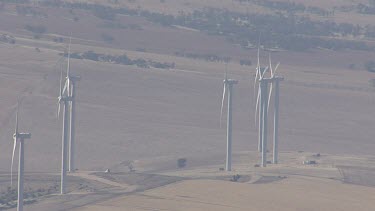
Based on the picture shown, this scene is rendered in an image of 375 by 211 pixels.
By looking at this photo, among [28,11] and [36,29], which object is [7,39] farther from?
[28,11]

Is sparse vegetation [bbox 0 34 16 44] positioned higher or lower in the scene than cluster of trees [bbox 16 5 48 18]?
lower

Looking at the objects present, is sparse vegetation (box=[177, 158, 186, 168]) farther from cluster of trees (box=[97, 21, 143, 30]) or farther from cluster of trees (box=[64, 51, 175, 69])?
cluster of trees (box=[97, 21, 143, 30])

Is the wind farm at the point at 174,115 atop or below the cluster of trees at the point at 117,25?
below

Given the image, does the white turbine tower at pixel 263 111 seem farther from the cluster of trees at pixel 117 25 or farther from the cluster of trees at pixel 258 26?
the cluster of trees at pixel 117 25

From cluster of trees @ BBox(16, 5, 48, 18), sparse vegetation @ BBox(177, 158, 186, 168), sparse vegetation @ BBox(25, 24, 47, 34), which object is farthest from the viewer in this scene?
cluster of trees @ BBox(16, 5, 48, 18)

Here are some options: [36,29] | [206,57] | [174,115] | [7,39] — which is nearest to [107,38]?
[36,29]

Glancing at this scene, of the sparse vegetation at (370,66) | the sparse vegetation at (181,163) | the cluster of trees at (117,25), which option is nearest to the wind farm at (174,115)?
the sparse vegetation at (181,163)

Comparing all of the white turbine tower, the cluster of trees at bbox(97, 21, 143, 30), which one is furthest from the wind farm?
the cluster of trees at bbox(97, 21, 143, 30)

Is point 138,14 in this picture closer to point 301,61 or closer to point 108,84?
point 301,61
